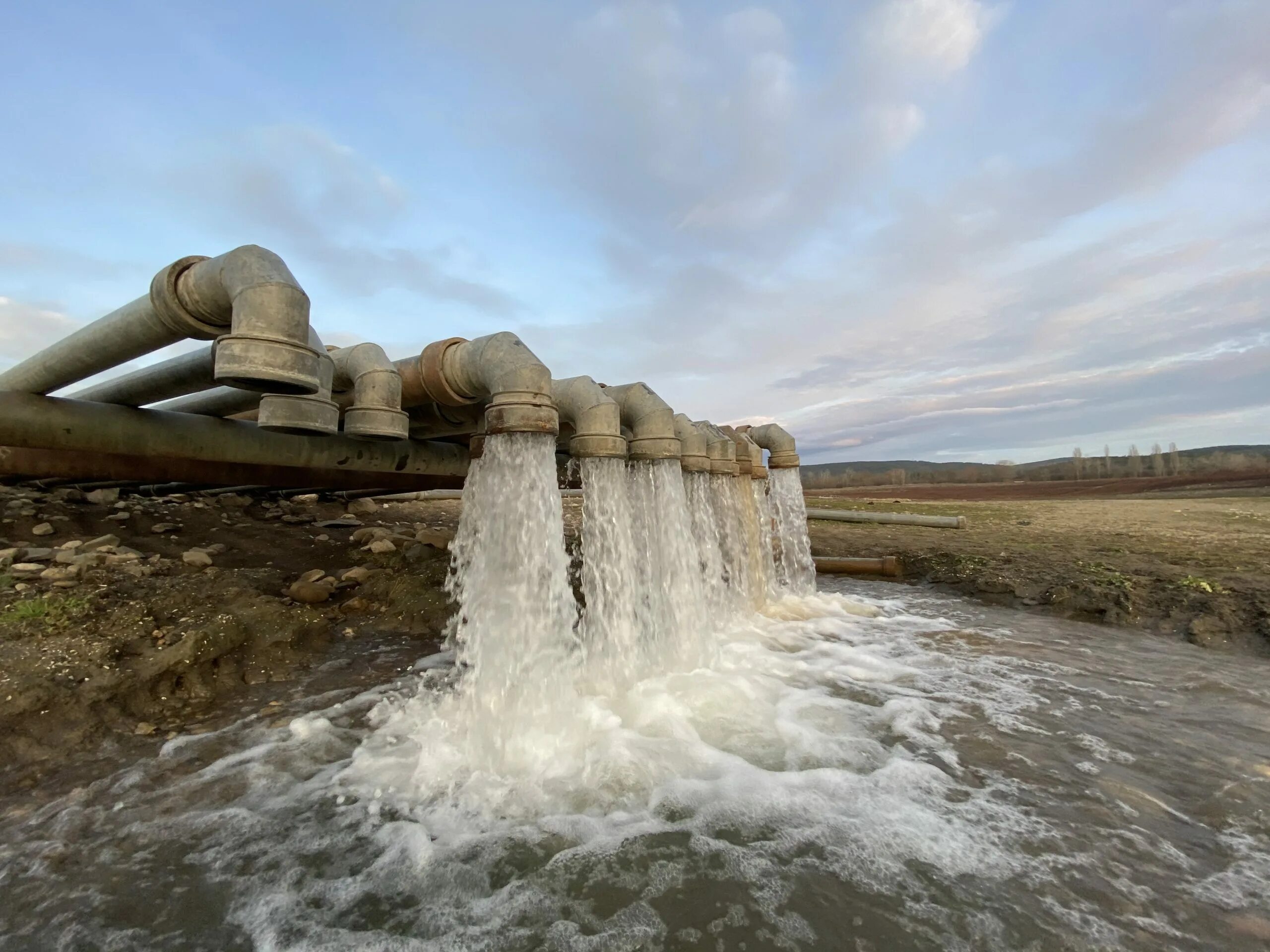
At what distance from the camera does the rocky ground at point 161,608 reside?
4156 mm

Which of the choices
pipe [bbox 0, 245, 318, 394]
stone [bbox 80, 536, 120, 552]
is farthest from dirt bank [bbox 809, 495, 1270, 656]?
stone [bbox 80, 536, 120, 552]

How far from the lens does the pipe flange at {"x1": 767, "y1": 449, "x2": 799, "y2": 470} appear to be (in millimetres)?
9750

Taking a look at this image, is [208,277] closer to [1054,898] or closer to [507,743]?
[507,743]

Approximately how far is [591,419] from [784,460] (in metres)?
5.13

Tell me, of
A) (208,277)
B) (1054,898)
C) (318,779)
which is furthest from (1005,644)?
(208,277)

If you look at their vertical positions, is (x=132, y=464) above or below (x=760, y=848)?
above

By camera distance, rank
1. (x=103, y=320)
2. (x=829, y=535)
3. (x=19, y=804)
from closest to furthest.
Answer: (x=19, y=804), (x=103, y=320), (x=829, y=535)

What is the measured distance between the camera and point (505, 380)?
478 centimetres

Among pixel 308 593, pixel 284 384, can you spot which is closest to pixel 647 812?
pixel 284 384

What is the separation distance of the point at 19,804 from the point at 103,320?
11.6ft

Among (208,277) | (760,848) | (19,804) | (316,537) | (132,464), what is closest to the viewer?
(760,848)

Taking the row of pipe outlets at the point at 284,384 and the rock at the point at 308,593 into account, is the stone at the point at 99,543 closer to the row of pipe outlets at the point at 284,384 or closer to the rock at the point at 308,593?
the row of pipe outlets at the point at 284,384

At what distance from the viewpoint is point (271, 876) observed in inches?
107

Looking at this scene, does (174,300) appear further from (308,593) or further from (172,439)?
(308,593)
